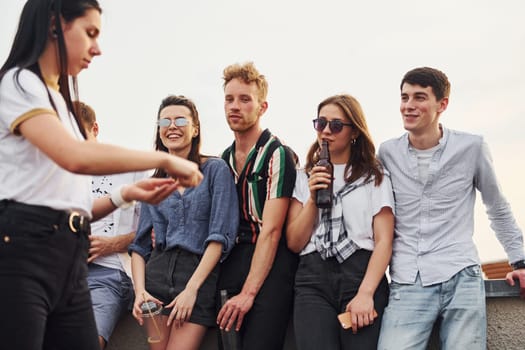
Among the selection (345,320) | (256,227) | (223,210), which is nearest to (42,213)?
(223,210)

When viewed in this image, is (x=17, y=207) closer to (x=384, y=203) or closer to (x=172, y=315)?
(x=172, y=315)

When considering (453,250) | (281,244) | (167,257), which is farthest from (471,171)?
(167,257)

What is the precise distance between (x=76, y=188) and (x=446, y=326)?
2.52 m

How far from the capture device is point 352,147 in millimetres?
5082

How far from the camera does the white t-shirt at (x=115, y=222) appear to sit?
5250 millimetres

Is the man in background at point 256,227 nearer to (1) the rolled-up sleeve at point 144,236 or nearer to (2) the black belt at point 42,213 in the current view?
→ (1) the rolled-up sleeve at point 144,236

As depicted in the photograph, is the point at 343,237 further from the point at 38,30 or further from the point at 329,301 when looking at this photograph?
the point at 38,30

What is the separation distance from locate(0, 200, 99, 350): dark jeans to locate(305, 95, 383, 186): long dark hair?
7.65ft

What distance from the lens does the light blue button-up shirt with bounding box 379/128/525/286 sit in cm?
458

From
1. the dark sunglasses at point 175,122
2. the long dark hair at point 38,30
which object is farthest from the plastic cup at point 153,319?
the long dark hair at point 38,30

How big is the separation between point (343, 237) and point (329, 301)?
1.42 ft

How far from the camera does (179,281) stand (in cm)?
479

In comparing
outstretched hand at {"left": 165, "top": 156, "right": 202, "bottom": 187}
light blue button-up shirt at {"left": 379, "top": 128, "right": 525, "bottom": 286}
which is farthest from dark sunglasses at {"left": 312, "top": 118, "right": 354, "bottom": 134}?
outstretched hand at {"left": 165, "top": 156, "right": 202, "bottom": 187}

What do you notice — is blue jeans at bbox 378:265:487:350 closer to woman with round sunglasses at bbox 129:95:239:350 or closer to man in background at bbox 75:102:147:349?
woman with round sunglasses at bbox 129:95:239:350
